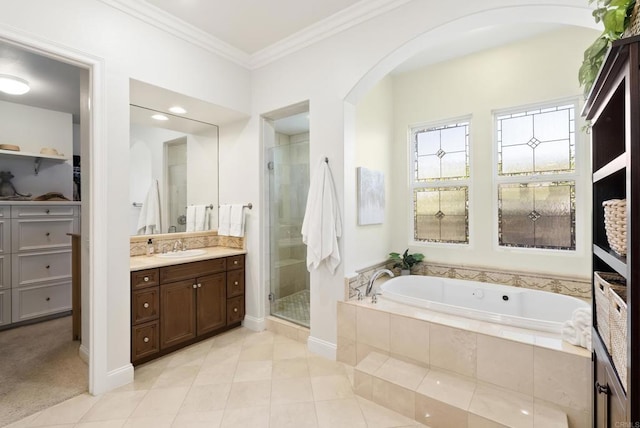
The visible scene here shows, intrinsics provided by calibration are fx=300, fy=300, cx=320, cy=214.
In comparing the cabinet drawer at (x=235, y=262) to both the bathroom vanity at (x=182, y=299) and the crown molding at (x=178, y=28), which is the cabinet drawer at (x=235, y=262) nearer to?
the bathroom vanity at (x=182, y=299)

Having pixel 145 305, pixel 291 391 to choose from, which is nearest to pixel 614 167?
pixel 291 391

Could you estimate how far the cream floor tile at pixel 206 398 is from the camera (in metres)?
1.92

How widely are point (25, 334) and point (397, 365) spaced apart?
3678 millimetres

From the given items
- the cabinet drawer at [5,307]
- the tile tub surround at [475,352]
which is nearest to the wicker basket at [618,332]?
the tile tub surround at [475,352]

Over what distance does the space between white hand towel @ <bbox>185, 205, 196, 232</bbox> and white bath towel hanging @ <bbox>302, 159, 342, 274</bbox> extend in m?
1.50

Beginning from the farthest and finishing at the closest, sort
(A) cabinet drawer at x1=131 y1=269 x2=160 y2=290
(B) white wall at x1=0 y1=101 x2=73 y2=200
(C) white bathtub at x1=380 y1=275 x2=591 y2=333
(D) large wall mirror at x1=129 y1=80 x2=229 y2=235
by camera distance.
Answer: (B) white wall at x1=0 y1=101 x2=73 y2=200 → (D) large wall mirror at x1=129 y1=80 x2=229 y2=235 → (A) cabinet drawer at x1=131 y1=269 x2=160 y2=290 → (C) white bathtub at x1=380 y1=275 x2=591 y2=333

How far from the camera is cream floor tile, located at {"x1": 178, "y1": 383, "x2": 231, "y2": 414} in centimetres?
192

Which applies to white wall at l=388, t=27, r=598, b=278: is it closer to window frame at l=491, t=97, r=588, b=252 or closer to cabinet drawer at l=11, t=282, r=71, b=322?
window frame at l=491, t=97, r=588, b=252

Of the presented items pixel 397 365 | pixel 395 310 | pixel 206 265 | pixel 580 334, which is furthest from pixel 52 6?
pixel 580 334

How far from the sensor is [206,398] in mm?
2027

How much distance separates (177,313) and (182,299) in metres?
0.12

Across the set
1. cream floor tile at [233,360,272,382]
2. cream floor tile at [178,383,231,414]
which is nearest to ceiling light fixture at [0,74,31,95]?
cream floor tile at [178,383,231,414]

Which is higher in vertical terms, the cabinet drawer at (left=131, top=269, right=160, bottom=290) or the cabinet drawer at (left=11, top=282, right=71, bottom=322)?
the cabinet drawer at (left=131, top=269, right=160, bottom=290)

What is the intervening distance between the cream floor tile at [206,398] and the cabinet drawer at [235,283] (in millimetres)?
1013
